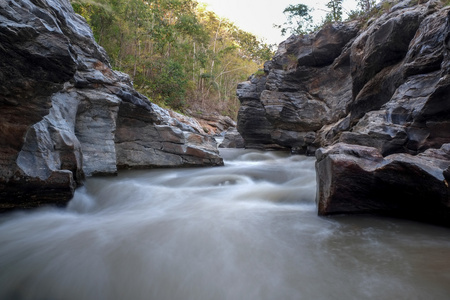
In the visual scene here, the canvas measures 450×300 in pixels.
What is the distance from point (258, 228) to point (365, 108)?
17.9 ft

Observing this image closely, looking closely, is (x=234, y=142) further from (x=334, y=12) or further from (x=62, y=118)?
(x=62, y=118)

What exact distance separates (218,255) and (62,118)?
439 cm

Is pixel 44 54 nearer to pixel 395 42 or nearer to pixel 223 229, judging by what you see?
pixel 223 229

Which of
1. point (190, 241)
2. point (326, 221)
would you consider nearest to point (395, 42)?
point (326, 221)

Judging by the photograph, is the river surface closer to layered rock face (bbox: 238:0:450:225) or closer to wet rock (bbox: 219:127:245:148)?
layered rock face (bbox: 238:0:450:225)

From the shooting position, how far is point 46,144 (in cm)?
402

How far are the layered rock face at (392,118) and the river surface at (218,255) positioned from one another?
32cm

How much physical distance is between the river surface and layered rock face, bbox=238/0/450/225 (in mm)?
318

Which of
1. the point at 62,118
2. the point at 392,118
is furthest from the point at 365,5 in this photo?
the point at 62,118

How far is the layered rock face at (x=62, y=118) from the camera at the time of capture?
112 inches

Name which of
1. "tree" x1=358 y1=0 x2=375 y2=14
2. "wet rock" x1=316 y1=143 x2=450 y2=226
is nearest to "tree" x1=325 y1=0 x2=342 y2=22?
"tree" x1=358 y1=0 x2=375 y2=14

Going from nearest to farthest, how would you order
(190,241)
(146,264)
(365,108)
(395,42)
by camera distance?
(146,264) → (190,241) → (395,42) → (365,108)

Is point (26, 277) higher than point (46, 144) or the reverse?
the reverse

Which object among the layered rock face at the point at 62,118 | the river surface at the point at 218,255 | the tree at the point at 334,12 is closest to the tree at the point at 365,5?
the tree at the point at 334,12
